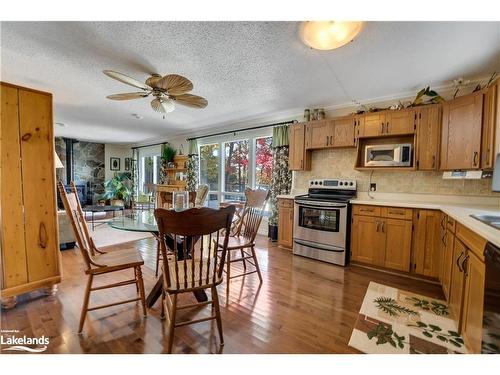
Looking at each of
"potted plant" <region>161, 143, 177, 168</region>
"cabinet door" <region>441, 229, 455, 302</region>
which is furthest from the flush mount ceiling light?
"potted plant" <region>161, 143, 177, 168</region>

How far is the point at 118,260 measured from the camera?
6.20ft

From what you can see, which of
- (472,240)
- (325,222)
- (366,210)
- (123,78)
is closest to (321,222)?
(325,222)

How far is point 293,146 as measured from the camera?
3.91m

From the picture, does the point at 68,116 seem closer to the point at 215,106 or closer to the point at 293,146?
the point at 215,106

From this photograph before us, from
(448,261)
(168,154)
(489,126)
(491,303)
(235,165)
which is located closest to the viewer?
(491,303)

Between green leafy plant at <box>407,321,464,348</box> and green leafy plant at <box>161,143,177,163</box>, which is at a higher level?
green leafy plant at <box>161,143,177,163</box>

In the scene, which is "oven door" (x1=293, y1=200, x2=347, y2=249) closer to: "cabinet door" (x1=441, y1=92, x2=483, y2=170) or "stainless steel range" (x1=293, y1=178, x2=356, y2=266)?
"stainless steel range" (x1=293, y1=178, x2=356, y2=266)

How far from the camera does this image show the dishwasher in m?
1.13

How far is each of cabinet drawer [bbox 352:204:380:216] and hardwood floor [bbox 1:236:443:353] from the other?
78 cm

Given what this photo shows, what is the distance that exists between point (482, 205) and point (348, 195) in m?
1.46

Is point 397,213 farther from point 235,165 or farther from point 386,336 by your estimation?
point 235,165

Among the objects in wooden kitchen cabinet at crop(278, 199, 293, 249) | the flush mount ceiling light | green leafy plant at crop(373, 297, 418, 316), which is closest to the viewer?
the flush mount ceiling light

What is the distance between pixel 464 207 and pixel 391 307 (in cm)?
139

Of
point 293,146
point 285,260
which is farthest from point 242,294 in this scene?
point 293,146
